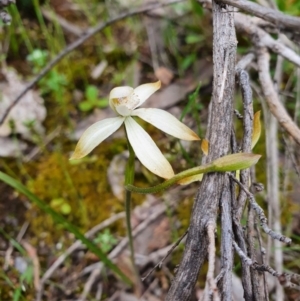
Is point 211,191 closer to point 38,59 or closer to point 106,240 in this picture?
point 106,240

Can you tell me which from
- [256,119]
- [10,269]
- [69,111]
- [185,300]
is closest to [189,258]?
[185,300]

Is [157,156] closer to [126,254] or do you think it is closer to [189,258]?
[189,258]

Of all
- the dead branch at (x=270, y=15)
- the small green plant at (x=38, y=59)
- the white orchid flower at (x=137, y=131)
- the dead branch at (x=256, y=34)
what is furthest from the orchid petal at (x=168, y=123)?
the small green plant at (x=38, y=59)

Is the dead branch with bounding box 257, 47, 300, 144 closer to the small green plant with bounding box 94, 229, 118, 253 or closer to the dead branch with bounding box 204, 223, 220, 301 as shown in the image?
the dead branch with bounding box 204, 223, 220, 301

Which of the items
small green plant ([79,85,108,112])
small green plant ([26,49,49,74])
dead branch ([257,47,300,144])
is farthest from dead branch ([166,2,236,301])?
small green plant ([26,49,49,74])

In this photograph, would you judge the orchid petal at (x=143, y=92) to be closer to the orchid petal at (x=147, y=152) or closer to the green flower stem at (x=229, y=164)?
the orchid petal at (x=147, y=152)

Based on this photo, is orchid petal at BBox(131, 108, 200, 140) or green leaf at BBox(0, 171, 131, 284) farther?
green leaf at BBox(0, 171, 131, 284)
